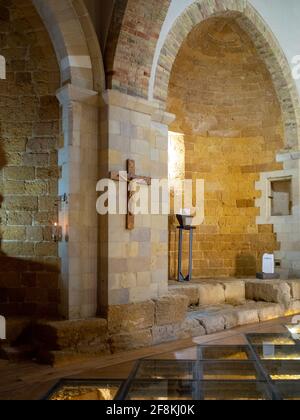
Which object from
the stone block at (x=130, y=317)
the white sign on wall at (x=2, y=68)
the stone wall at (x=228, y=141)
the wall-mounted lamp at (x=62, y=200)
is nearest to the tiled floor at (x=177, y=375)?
the stone block at (x=130, y=317)

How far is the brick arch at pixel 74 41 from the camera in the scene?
4727 mm

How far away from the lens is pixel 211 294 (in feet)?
21.9

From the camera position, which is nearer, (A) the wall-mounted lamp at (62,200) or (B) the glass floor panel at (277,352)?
(B) the glass floor panel at (277,352)

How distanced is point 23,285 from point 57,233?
0.76 meters

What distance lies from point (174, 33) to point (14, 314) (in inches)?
162

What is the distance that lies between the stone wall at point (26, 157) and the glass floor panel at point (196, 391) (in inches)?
73.4

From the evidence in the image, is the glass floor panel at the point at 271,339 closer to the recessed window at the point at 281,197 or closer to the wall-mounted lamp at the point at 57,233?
the wall-mounted lamp at the point at 57,233

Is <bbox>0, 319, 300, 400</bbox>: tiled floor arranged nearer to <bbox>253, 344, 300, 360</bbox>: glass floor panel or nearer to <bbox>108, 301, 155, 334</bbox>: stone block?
<bbox>253, 344, 300, 360</bbox>: glass floor panel

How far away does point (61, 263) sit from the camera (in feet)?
15.8

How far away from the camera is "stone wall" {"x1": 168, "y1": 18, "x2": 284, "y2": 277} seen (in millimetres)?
8203

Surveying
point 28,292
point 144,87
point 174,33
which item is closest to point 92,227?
point 28,292

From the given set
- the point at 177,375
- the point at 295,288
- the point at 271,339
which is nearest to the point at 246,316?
the point at 271,339

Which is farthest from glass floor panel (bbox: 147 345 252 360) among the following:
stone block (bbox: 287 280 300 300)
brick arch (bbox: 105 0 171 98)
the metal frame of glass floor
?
brick arch (bbox: 105 0 171 98)

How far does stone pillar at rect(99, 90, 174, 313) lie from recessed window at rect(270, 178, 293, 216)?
136 inches
